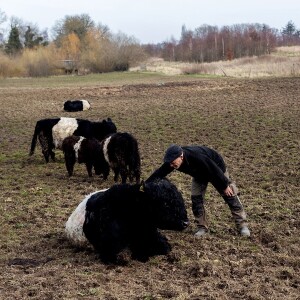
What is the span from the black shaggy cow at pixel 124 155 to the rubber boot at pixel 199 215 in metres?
2.99

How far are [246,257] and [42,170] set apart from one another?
7026mm

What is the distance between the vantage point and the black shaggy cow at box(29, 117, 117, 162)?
500 inches

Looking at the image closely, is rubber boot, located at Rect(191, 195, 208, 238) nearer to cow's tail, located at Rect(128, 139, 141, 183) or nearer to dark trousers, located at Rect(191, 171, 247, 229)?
dark trousers, located at Rect(191, 171, 247, 229)

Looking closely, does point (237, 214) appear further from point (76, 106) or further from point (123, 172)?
point (76, 106)

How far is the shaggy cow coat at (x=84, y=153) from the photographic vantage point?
10.7 m

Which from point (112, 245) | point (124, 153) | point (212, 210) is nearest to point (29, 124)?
point (124, 153)

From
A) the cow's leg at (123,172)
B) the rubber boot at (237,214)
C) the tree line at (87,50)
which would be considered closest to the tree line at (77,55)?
the tree line at (87,50)

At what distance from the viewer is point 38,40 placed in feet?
314

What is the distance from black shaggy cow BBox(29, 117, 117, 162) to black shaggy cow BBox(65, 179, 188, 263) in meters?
6.63

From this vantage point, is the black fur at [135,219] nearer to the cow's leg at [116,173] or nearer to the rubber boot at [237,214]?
the rubber boot at [237,214]

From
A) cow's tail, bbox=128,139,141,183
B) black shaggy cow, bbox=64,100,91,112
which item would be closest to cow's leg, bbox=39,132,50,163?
cow's tail, bbox=128,139,141,183

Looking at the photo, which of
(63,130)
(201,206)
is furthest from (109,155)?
(201,206)

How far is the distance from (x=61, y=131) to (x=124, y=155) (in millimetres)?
3317

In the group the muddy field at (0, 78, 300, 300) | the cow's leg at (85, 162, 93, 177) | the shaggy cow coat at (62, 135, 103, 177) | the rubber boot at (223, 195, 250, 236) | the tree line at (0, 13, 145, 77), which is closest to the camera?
the muddy field at (0, 78, 300, 300)
